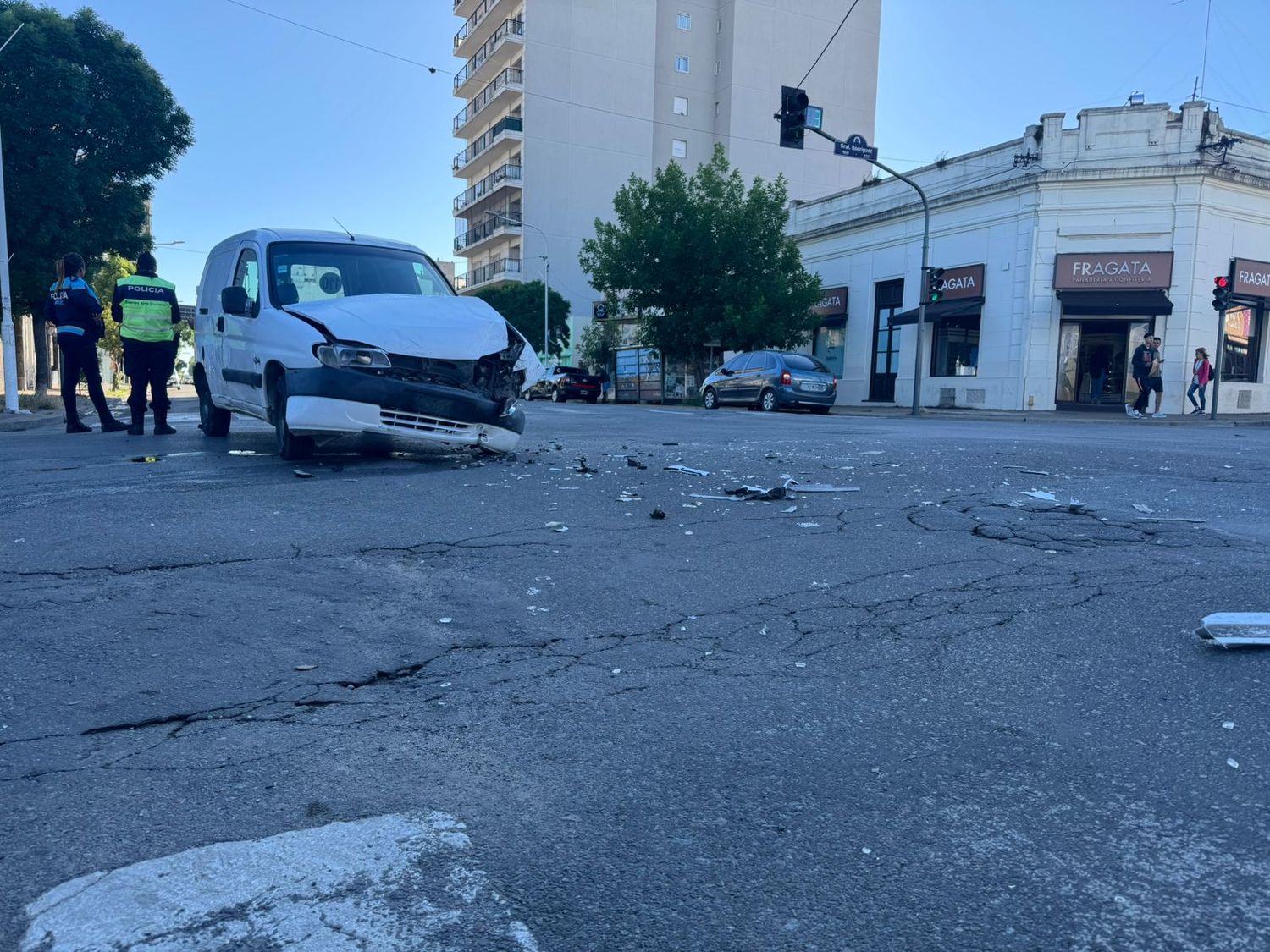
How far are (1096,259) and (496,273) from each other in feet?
140

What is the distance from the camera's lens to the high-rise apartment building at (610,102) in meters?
57.7

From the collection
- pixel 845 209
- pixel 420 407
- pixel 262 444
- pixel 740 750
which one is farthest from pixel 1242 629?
pixel 845 209

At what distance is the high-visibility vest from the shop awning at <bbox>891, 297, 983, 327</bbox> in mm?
22243

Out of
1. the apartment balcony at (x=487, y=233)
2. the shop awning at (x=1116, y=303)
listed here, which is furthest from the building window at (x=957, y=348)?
the apartment balcony at (x=487, y=233)

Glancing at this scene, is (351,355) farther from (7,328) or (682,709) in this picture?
(7,328)

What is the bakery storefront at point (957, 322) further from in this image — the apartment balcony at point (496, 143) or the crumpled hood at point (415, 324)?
the apartment balcony at point (496, 143)

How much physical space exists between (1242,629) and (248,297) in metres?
8.00

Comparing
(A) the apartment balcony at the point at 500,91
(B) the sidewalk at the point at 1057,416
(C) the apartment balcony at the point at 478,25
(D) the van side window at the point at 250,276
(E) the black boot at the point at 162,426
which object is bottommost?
(E) the black boot at the point at 162,426

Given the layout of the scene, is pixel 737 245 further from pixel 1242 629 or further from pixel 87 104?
pixel 1242 629

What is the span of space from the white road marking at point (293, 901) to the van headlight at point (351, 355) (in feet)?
18.7

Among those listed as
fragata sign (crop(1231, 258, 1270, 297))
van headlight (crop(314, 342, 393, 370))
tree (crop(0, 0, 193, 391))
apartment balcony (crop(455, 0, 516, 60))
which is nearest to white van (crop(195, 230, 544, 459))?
van headlight (crop(314, 342, 393, 370))

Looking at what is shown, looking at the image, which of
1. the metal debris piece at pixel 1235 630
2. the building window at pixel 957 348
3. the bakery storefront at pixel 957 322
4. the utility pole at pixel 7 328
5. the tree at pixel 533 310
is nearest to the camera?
the metal debris piece at pixel 1235 630

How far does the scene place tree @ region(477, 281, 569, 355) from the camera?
184 ft

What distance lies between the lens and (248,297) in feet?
27.9
